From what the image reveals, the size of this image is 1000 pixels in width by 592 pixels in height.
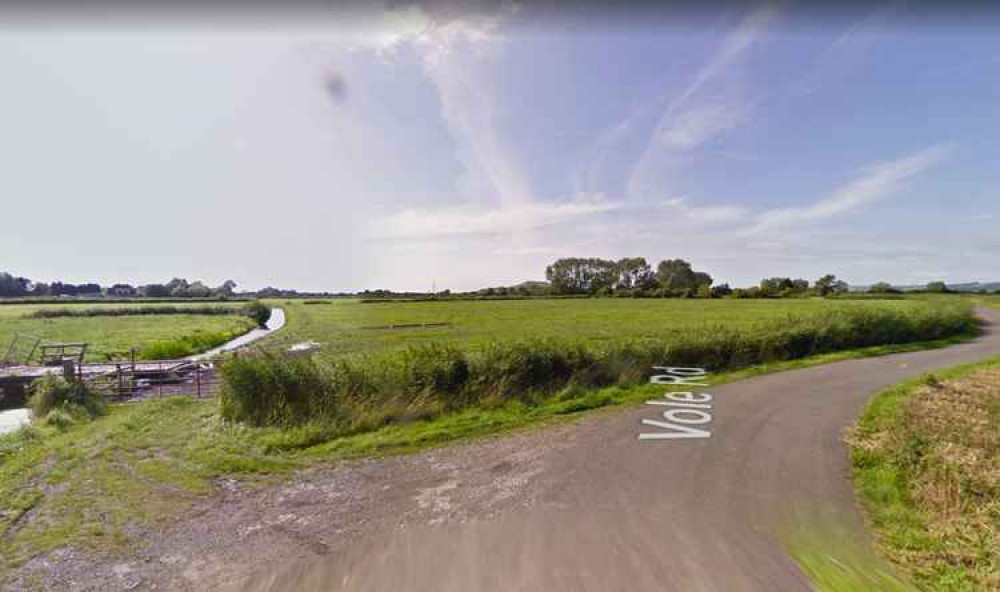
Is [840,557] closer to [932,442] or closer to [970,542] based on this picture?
[970,542]

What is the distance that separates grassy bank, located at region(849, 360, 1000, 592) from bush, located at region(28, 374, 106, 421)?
17.4 m

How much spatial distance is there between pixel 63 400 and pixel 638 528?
15.9 m

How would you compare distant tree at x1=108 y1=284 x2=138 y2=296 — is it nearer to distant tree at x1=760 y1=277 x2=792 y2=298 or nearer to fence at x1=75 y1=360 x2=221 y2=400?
fence at x1=75 y1=360 x2=221 y2=400

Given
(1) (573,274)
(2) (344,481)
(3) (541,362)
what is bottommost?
(2) (344,481)

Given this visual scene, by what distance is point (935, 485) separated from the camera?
4.71 m

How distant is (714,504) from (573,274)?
453 feet

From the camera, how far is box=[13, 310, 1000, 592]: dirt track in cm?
356

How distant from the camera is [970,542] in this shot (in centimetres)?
370

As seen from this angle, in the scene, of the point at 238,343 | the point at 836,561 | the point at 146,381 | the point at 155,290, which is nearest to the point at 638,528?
the point at 836,561

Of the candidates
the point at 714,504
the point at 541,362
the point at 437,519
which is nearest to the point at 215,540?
the point at 437,519

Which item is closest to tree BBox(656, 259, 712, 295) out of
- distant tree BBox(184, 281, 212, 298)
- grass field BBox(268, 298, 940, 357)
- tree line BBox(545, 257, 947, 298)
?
tree line BBox(545, 257, 947, 298)

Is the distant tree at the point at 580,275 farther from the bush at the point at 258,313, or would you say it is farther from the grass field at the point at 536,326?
the bush at the point at 258,313

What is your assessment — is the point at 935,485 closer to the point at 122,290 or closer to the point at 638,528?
the point at 638,528

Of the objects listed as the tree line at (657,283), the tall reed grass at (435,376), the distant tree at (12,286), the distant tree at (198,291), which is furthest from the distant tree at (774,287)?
the distant tree at (12,286)
